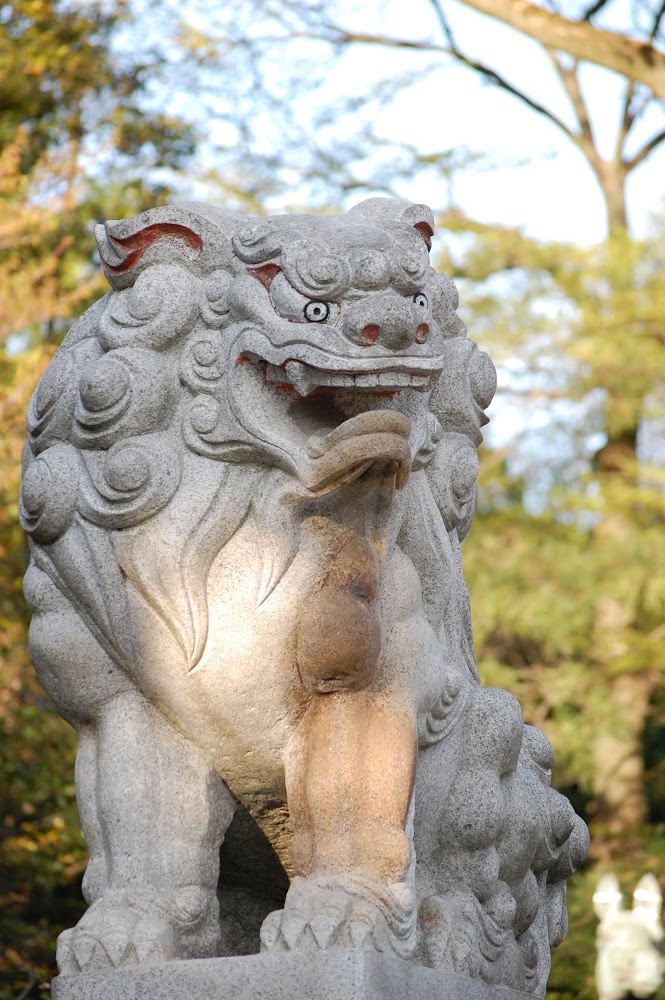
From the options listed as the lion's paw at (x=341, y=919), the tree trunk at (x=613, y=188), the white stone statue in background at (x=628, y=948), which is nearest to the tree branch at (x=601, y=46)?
the tree trunk at (x=613, y=188)

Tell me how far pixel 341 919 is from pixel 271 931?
0.12 metres

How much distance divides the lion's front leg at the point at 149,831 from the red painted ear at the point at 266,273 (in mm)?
763

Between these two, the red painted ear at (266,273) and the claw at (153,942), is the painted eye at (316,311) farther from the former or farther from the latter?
the claw at (153,942)

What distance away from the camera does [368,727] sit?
2430 mm

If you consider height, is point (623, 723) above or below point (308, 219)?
above

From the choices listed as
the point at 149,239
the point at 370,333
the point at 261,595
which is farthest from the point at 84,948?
the point at 149,239

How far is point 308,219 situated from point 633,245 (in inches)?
273

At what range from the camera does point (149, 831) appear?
243cm

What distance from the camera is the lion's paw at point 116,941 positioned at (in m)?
2.29

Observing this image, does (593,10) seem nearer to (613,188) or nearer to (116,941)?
(613,188)

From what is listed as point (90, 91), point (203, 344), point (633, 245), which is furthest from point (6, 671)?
point (633, 245)

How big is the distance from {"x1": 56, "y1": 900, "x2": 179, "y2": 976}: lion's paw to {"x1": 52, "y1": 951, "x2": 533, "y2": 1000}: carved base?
0.08 ft

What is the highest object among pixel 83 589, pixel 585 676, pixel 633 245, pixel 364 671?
pixel 633 245

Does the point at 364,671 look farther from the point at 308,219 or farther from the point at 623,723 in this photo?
the point at 623,723
